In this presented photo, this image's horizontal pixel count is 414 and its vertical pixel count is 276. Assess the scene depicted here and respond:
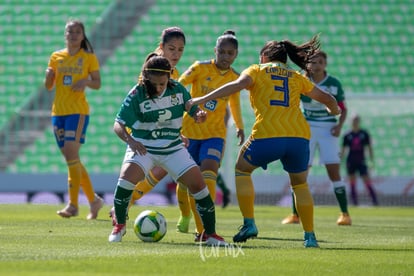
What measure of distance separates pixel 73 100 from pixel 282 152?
187 inches

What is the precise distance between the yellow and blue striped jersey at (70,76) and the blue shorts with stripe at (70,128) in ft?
0.22

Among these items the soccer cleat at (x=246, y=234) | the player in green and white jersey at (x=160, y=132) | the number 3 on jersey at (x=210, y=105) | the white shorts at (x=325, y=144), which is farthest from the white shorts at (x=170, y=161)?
the white shorts at (x=325, y=144)

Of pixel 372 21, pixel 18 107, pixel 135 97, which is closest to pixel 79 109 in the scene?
pixel 135 97

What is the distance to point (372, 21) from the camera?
1035 inches

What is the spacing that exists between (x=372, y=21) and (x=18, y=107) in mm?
9469

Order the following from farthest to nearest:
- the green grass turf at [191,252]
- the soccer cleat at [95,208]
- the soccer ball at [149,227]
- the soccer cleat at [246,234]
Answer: the soccer cleat at [95,208]
the soccer cleat at [246,234]
the soccer ball at [149,227]
the green grass turf at [191,252]

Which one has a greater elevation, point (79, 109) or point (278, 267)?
point (79, 109)

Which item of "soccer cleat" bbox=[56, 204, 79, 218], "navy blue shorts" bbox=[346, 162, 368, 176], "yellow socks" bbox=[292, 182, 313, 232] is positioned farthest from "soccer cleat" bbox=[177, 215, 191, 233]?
"navy blue shorts" bbox=[346, 162, 368, 176]

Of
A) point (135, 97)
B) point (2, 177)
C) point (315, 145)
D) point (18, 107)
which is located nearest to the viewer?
point (135, 97)

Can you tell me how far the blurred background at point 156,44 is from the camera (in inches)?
904

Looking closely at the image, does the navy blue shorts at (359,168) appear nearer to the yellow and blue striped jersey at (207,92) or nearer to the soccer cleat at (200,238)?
the yellow and blue striped jersey at (207,92)

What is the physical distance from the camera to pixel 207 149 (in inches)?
416

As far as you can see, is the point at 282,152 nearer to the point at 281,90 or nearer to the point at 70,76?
the point at 281,90

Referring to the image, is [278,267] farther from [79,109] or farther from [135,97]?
[79,109]
